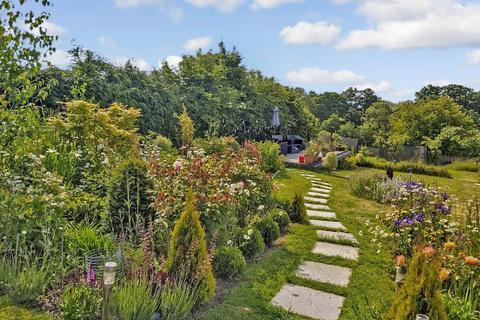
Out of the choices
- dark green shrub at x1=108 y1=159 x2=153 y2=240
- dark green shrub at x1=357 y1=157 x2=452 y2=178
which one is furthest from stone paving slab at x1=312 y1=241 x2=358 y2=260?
dark green shrub at x1=357 y1=157 x2=452 y2=178

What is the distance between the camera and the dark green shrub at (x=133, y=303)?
8.41 feet

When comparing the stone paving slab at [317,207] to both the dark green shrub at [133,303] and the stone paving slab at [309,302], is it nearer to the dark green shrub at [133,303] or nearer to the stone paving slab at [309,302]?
the stone paving slab at [309,302]

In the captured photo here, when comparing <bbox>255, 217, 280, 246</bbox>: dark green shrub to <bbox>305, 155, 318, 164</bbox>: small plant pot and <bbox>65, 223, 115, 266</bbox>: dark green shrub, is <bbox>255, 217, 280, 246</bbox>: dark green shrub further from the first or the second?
<bbox>305, 155, 318, 164</bbox>: small plant pot

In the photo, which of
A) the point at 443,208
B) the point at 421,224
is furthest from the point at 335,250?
the point at 443,208

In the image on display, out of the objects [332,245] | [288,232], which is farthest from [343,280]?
[288,232]

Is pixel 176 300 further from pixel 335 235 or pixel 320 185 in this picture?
pixel 320 185

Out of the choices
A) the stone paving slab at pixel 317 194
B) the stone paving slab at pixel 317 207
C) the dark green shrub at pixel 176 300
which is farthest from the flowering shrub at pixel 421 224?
the stone paving slab at pixel 317 194

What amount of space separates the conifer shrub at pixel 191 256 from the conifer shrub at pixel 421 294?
4.67 feet

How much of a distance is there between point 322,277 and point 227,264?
1.08m

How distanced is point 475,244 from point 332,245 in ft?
5.57

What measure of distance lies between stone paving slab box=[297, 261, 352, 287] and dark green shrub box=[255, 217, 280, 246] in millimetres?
644

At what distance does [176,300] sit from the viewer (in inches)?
107

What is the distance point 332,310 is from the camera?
3.27 m

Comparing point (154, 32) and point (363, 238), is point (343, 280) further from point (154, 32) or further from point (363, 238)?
point (154, 32)
